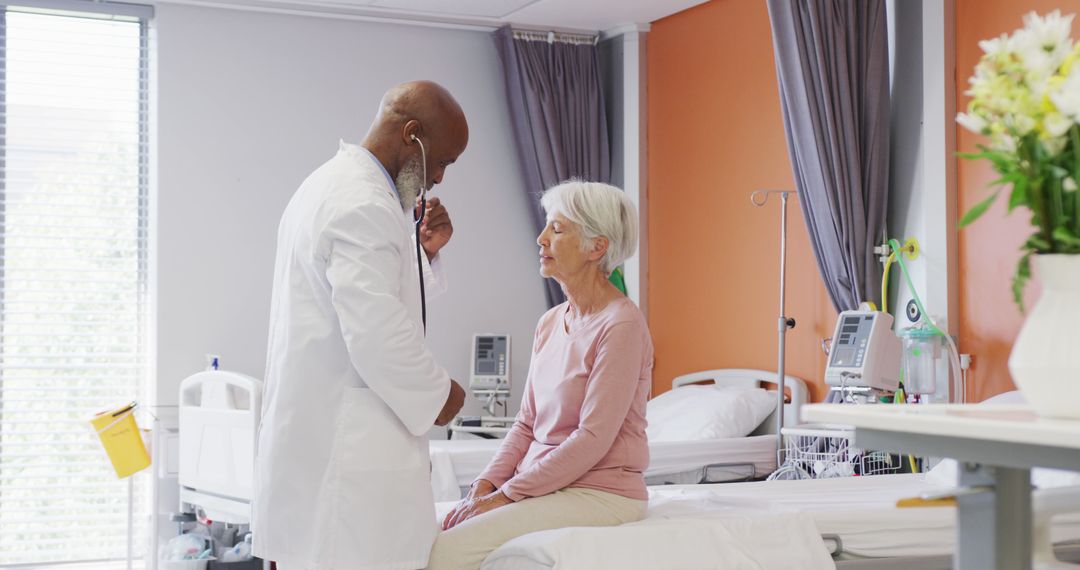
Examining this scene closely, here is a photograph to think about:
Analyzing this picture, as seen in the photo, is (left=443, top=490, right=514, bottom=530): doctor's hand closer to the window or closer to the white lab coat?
the white lab coat

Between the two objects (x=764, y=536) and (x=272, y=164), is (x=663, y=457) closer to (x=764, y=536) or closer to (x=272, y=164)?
(x=764, y=536)

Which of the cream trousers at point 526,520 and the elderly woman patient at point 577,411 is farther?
the elderly woman patient at point 577,411

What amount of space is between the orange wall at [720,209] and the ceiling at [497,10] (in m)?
0.19

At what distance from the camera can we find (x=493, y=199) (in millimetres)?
5602

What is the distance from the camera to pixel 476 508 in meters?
Result: 2.39

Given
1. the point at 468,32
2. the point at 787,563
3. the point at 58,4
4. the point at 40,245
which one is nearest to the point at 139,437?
the point at 40,245

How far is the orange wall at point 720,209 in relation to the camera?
4.61 meters

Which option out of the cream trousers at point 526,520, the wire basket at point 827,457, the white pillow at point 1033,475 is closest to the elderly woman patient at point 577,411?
the cream trousers at point 526,520

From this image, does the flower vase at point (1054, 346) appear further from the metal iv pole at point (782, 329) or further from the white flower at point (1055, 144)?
the metal iv pole at point (782, 329)

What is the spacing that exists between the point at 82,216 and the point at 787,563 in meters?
3.77

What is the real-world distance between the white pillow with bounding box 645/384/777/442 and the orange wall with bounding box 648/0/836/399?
0.24 m

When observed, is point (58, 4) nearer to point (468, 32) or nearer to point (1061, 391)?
point (468, 32)

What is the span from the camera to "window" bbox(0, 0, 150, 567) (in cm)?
489

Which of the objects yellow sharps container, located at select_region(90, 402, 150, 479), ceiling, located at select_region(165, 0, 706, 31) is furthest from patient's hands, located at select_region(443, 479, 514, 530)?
ceiling, located at select_region(165, 0, 706, 31)
